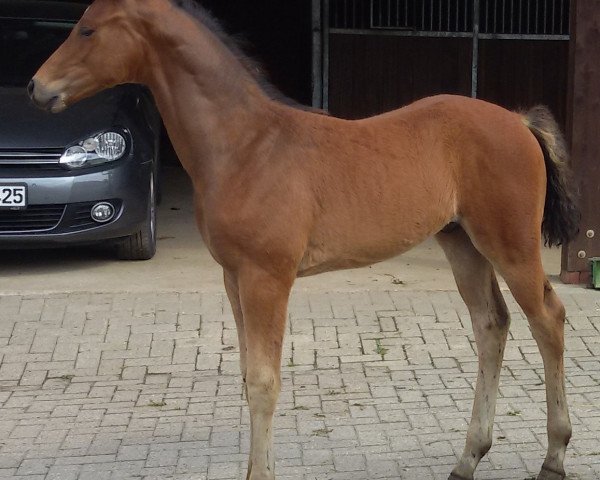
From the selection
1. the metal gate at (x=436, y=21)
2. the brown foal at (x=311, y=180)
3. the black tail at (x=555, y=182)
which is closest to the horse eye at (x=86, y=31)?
the brown foal at (x=311, y=180)

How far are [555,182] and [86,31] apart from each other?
205cm

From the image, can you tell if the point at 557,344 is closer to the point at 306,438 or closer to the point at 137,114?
the point at 306,438

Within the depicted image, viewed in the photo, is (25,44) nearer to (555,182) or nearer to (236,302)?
(236,302)

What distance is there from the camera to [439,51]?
11898 mm

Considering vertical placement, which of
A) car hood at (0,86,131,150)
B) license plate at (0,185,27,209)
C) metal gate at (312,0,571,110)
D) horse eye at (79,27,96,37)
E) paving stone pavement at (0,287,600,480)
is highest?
horse eye at (79,27,96,37)

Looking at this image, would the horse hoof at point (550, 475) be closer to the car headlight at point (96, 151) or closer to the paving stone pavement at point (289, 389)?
the paving stone pavement at point (289, 389)

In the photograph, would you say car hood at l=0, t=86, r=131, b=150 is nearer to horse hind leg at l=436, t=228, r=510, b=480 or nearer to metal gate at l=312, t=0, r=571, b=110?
horse hind leg at l=436, t=228, r=510, b=480

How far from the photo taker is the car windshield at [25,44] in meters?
8.28

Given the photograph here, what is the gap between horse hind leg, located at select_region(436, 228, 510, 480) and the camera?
4.46 m

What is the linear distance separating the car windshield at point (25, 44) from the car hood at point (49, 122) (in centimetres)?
47

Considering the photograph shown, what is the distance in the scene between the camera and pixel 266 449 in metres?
3.98

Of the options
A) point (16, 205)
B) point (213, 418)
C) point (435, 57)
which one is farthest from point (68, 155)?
point (435, 57)

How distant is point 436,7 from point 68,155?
5863 mm

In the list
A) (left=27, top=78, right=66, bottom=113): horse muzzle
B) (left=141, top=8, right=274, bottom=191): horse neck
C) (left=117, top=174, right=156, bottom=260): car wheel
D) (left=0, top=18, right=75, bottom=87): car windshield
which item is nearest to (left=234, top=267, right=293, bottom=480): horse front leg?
(left=141, top=8, right=274, bottom=191): horse neck
